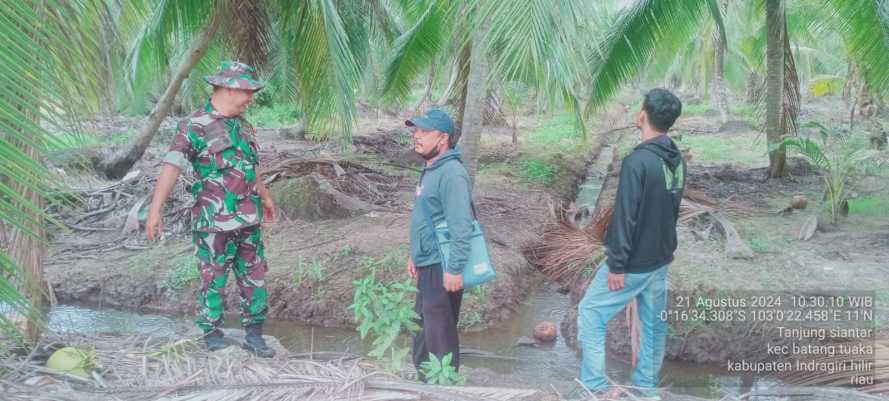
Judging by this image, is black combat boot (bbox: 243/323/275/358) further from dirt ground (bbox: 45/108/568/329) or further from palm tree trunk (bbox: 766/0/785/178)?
palm tree trunk (bbox: 766/0/785/178)

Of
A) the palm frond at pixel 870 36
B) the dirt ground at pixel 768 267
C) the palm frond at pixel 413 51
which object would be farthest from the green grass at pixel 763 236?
the palm frond at pixel 413 51

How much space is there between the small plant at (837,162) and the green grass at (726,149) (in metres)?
4.36

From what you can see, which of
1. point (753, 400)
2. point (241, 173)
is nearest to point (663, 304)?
point (753, 400)

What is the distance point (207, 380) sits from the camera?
121 inches

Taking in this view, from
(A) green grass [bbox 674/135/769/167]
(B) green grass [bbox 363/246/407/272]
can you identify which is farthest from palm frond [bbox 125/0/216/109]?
(A) green grass [bbox 674/135/769/167]

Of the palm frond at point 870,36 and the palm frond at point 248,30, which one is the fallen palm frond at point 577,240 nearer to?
the palm frond at point 870,36

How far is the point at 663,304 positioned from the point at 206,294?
240 cm

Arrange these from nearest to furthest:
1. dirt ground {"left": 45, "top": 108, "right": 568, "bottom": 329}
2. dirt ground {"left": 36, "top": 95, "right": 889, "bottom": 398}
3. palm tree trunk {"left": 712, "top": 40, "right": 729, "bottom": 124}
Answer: dirt ground {"left": 36, "top": 95, "right": 889, "bottom": 398} < dirt ground {"left": 45, "top": 108, "right": 568, "bottom": 329} < palm tree trunk {"left": 712, "top": 40, "right": 729, "bottom": 124}

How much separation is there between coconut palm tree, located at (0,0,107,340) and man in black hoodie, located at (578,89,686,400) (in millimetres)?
2290

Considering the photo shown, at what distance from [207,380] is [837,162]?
6851 mm

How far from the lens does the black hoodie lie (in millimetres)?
3225

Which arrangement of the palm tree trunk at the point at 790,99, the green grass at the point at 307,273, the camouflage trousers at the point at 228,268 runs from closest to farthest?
the camouflage trousers at the point at 228,268, the green grass at the point at 307,273, the palm tree trunk at the point at 790,99

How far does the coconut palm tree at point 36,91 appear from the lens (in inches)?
76.2

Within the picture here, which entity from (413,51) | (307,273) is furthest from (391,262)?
(413,51)
